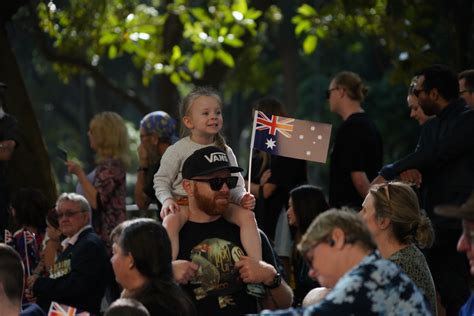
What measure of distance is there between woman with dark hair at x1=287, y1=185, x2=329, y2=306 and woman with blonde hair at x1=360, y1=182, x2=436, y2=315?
3.03 metres

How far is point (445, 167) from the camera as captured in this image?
904 centimetres

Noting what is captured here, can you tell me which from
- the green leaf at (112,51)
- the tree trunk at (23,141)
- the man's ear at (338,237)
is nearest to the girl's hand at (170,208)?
the man's ear at (338,237)

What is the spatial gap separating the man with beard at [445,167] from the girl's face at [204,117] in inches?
59.7

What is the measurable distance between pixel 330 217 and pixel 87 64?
13097mm

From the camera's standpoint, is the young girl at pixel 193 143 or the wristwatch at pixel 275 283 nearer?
the wristwatch at pixel 275 283

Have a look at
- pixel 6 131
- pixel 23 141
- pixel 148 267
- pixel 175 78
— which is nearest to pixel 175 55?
pixel 175 78

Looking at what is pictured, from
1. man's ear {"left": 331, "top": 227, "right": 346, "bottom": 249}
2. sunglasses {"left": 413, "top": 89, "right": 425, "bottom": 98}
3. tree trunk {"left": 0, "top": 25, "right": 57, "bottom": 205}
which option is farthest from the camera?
tree trunk {"left": 0, "top": 25, "right": 57, "bottom": 205}

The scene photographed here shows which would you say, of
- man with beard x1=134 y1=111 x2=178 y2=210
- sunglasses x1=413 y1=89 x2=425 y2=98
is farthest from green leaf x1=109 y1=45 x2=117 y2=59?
sunglasses x1=413 y1=89 x2=425 y2=98

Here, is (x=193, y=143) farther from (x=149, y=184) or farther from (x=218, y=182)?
(x=149, y=184)

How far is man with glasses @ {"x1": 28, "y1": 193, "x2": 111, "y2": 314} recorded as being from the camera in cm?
966

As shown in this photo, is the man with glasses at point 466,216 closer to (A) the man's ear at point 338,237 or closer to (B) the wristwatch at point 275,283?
(A) the man's ear at point 338,237

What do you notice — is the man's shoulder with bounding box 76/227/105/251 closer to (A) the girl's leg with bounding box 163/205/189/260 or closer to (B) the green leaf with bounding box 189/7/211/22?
(A) the girl's leg with bounding box 163/205/189/260

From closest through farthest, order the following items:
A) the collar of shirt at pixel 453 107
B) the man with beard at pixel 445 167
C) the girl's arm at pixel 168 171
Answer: the girl's arm at pixel 168 171 < the man with beard at pixel 445 167 < the collar of shirt at pixel 453 107

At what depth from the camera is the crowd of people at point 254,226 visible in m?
5.37
